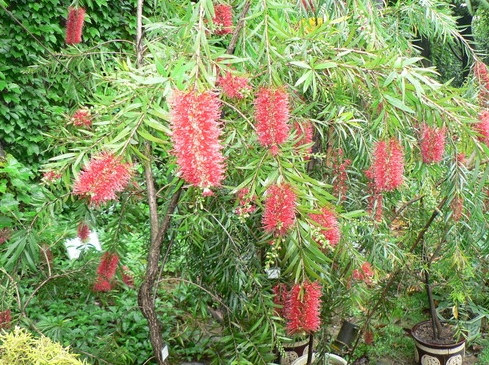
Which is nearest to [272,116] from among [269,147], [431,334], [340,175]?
[269,147]

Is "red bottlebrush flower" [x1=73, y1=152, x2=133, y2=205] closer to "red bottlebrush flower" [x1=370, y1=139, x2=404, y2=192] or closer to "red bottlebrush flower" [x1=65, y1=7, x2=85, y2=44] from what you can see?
"red bottlebrush flower" [x1=370, y1=139, x2=404, y2=192]

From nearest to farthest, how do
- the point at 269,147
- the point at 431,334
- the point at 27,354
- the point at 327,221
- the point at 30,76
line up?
the point at 27,354
the point at 269,147
the point at 327,221
the point at 431,334
the point at 30,76

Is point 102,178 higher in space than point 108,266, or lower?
higher

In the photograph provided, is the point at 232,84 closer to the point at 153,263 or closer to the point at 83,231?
the point at 153,263

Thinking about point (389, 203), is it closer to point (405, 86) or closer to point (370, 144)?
point (370, 144)

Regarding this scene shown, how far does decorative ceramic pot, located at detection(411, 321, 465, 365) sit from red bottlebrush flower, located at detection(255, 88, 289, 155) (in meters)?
1.72

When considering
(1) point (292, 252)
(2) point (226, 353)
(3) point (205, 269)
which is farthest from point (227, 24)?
(2) point (226, 353)

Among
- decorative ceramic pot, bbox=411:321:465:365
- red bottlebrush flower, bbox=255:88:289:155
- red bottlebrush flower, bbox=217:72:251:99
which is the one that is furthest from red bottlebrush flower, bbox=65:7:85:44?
decorative ceramic pot, bbox=411:321:465:365

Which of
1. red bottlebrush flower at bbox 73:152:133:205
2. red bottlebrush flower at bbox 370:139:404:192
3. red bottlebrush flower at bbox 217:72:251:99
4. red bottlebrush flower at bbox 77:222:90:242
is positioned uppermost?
red bottlebrush flower at bbox 217:72:251:99

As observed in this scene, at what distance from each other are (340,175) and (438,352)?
1.12m

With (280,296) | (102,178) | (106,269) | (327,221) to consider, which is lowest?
(280,296)

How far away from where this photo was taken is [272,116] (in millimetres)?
969

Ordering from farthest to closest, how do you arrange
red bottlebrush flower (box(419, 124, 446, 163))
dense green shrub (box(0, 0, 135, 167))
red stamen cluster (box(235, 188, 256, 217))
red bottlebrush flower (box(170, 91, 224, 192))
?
1. dense green shrub (box(0, 0, 135, 167))
2. red bottlebrush flower (box(419, 124, 446, 163))
3. red stamen cluster (box(235, 188, 256, 217))
4. red bottlebrush flower (box(170, 91, 224, 192))

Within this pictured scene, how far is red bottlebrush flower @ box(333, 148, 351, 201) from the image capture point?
1643 mm
